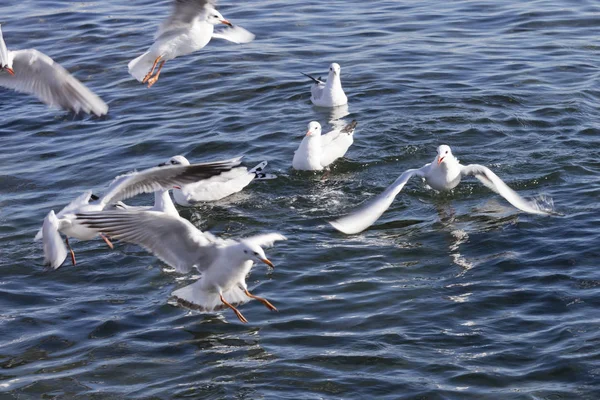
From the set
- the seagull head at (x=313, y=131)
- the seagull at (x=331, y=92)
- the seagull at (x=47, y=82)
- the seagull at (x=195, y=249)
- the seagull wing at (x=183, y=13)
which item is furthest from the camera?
the seagull at (x=331, y=92)

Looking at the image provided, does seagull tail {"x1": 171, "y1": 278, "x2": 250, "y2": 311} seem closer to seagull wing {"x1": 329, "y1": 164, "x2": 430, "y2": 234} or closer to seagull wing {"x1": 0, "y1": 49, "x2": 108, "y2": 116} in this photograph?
seagull wing {"x1": 329, "y1": 164, "x2": 430, "y2": 234}

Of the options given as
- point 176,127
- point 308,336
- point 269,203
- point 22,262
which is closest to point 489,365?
point 308,336

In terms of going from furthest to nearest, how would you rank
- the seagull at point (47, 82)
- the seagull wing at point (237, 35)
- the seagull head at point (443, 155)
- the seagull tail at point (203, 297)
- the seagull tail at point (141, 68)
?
the seagull wing at point (237, 35) → the seagull tail at point (141, 68) → the seagull head at point (443, 155) → the seagull at point (47, 82) → the seagull tail at point (203, 297)

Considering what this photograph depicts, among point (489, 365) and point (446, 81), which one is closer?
point (489, 365)

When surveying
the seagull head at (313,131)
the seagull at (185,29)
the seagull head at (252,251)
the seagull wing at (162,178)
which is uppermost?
the seagull at (185,29)

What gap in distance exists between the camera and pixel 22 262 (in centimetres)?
1015

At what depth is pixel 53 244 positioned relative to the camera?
9.02 m

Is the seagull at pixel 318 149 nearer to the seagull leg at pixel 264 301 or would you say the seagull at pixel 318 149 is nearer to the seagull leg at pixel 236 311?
the seagull leg at pixel 264 301

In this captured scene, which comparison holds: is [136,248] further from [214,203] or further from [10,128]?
[10,128]

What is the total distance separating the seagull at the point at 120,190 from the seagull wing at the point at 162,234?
37 centimetres

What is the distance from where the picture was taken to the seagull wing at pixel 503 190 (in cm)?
1009

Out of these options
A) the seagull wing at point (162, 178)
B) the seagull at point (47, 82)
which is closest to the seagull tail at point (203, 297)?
the seagull wing at point (162, 178)

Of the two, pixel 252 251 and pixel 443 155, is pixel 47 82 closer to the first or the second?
pixel 252 251

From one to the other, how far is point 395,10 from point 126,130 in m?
7.58
